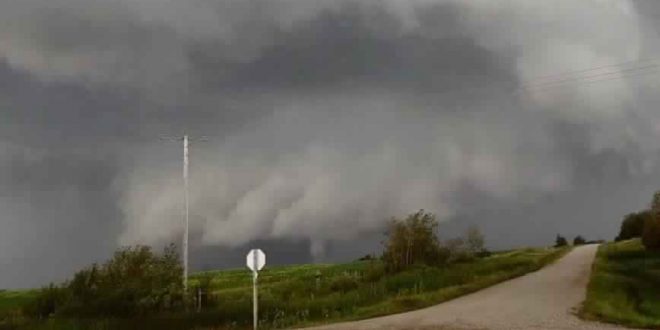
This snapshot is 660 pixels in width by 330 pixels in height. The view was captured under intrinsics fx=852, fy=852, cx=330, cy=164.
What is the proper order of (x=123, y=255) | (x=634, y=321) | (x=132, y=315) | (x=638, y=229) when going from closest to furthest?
1. (x=634, y=321)
2. (x=132, y=315)
3. (x=123, y=255)
4. (x=638, y=229)

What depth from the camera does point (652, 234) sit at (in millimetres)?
86688

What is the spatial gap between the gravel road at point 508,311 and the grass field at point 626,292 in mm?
953

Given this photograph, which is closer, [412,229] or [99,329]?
[99,329]

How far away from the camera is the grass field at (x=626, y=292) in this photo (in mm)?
33344

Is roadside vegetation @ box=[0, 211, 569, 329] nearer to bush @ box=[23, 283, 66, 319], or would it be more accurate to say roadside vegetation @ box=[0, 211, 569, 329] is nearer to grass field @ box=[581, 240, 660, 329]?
bush @ box=[23, 283, 66, 319]

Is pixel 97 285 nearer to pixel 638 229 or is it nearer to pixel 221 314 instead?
pixel 221 314

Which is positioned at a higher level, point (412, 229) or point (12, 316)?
point (412, 229)

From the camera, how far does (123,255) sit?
50188mm

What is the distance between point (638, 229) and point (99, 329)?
351 ft

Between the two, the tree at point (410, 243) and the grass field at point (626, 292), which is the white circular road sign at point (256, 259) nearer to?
the grass field at point (626, 292)

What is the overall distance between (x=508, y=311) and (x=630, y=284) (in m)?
20.1

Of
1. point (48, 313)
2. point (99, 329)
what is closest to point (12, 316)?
point (48, 313)

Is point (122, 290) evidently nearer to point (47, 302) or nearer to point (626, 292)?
point (47, 302)

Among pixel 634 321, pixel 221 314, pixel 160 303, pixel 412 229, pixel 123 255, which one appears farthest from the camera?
pixel 412 229
